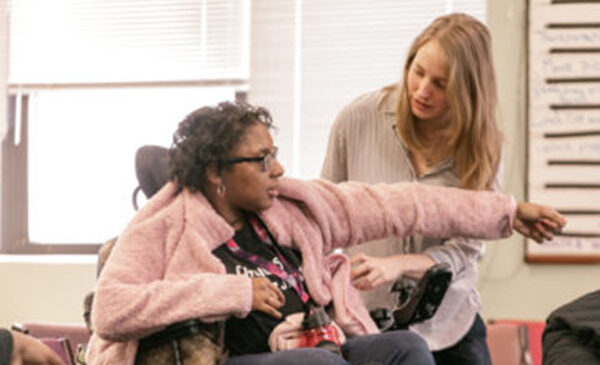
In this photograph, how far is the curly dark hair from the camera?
2047 mm

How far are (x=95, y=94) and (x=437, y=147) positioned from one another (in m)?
2.08

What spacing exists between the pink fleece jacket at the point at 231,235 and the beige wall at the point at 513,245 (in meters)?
1.29

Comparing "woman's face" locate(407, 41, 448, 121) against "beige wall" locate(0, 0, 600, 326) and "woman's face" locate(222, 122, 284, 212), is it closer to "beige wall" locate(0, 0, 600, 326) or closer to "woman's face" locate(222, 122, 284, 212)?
"woman's face" locate(222, 122, 284, 212)

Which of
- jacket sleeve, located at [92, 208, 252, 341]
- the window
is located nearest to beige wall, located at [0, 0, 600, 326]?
the window

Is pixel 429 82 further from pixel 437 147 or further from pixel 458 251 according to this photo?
pixel 458 251

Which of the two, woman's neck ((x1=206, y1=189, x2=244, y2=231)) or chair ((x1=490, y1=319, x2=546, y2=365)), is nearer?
woman's neck ((x1=206, y1=189, x2=244, y2=231))

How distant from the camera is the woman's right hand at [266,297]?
1850 mm

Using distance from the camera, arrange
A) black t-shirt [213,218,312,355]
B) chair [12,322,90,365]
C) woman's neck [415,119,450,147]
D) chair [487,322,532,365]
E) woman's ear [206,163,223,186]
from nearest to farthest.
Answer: black t-shirt [213,218,312,355]
woman's ear [206,163,223,186]
woman's neck [415,119,450,147]
chair [487,322,532,365]
chair [12,322,90,365]

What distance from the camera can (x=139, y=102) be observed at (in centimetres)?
389

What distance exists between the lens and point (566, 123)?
11.2ft

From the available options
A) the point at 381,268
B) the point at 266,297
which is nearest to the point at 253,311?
the point at 266,297

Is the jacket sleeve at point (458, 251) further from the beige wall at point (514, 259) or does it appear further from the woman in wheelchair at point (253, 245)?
the beige wall at point (514, 259)

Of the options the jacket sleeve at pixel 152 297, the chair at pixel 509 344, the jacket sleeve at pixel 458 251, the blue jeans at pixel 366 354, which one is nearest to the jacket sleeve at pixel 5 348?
the jacket sleeve at pixel 152 297

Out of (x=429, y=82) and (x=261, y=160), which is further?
(x=429, y=82)
